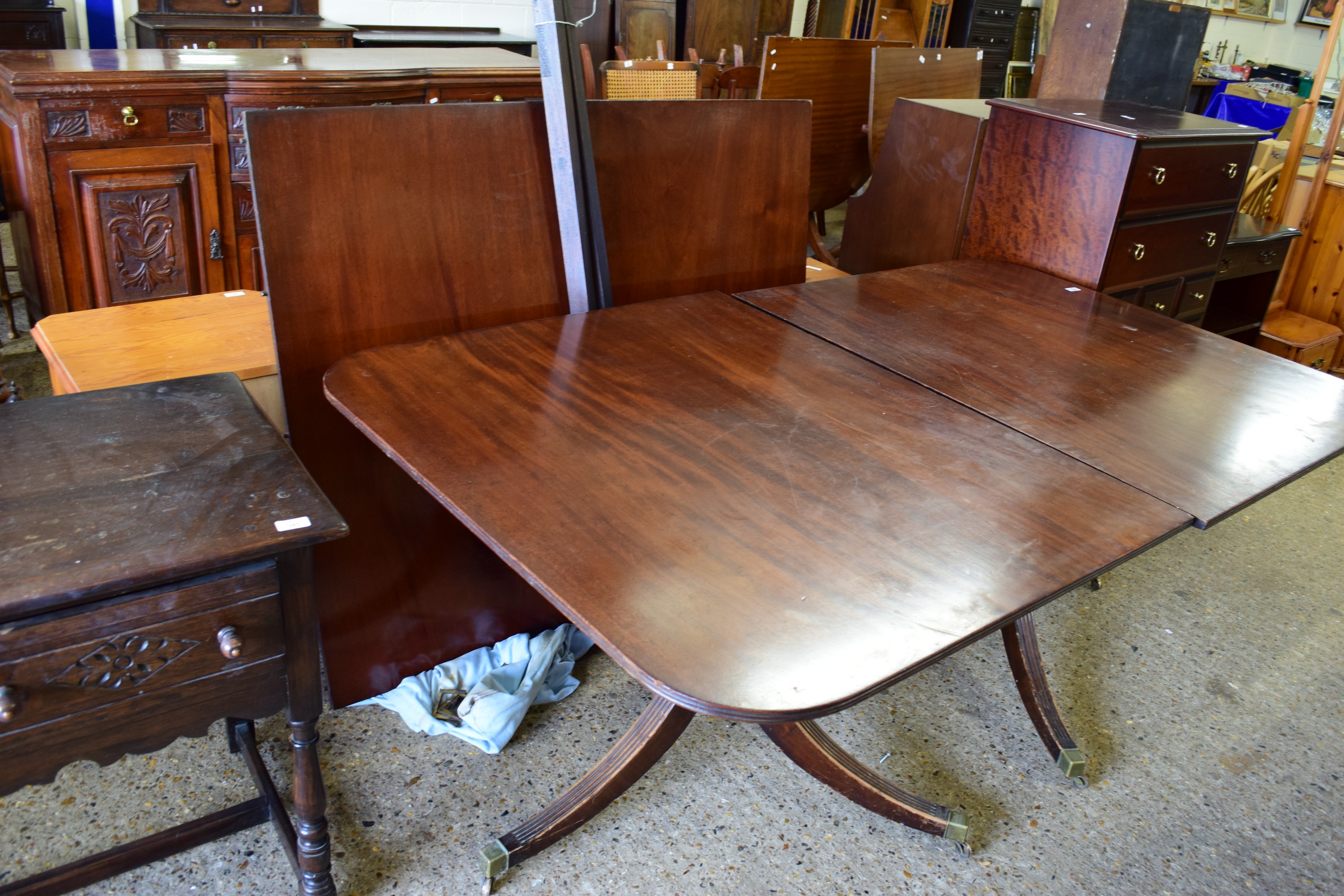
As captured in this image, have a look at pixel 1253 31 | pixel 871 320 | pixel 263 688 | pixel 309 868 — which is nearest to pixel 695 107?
pixel 871 320

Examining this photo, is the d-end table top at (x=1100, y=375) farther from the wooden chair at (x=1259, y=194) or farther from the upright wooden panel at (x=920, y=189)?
the wooden chair at (x=1259, y=194)

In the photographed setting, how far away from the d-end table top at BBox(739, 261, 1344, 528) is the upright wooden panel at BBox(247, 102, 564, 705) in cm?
50

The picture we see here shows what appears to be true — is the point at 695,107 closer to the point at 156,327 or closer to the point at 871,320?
the point at 871,320

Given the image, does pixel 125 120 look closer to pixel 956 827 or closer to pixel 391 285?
pixel 391 285

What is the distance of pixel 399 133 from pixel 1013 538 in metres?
1.14

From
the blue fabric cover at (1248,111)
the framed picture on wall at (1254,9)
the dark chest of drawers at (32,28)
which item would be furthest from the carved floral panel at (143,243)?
the framed picture on wall at (1254,9)

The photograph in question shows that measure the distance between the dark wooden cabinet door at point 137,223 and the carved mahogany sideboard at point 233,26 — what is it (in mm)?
1481

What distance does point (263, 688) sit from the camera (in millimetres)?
1209

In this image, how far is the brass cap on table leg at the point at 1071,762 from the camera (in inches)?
70.3

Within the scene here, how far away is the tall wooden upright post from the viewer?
5.57 feet

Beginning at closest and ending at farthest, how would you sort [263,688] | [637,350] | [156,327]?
[263,688]
[637,350]
[156,327]

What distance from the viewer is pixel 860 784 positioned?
1.56 m

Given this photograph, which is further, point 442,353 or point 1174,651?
point 1174,651

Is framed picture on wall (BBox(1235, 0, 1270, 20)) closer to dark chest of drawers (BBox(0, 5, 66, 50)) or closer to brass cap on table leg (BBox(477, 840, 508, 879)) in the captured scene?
dark chest of drawers (BBox(0, 5, 66, 50))
